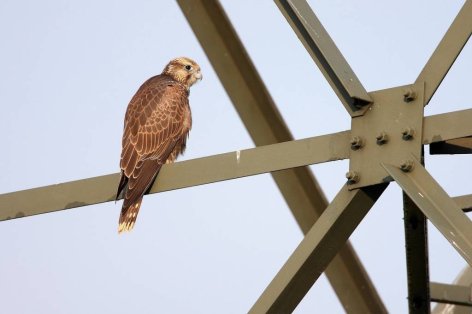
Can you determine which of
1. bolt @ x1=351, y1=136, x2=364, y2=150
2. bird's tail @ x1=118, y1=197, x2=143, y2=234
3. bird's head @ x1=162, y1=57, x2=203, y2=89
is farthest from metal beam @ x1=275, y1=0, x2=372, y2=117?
bird's head @ x1=162, y1=57, x2=203, y2=89

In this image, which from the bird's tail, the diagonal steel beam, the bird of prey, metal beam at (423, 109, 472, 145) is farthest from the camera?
the bird's tail

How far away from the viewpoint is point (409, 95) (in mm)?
2924

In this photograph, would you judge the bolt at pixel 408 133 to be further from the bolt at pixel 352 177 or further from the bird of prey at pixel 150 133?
the bird of prey at pixel 150 133

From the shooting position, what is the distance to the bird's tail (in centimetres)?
497

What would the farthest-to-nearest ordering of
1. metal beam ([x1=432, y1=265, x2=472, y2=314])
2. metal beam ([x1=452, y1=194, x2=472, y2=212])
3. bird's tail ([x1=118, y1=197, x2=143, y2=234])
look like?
1. bird's tail ([x1=118, y1=197, x2=143, y2=234])
2. metal beam ([x1=432, y1=265, x2=472, y2=314])
3. metal beam ([x1=452, y1=194, x2=472, y2=212])

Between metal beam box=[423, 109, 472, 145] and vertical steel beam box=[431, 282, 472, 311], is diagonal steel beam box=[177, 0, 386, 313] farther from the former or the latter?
metal beam box=[423, 109, 472, 145]

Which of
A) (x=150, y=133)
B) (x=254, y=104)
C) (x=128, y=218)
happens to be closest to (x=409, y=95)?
(x=254, y=104)

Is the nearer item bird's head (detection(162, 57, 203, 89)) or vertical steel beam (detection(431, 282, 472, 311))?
vertical steel beam (detection(431, 282, 472, 311))

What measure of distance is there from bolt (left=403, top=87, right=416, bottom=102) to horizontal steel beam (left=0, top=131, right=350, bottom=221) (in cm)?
22

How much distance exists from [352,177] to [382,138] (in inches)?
6.2

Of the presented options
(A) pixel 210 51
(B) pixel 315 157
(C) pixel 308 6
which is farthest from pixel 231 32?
(B) pixel 315 157

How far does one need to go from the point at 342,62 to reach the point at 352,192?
0.43 meters

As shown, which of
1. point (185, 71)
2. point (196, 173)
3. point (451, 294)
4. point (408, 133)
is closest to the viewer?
point (408, 133)

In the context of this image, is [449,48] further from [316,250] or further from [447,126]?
[316,250]
